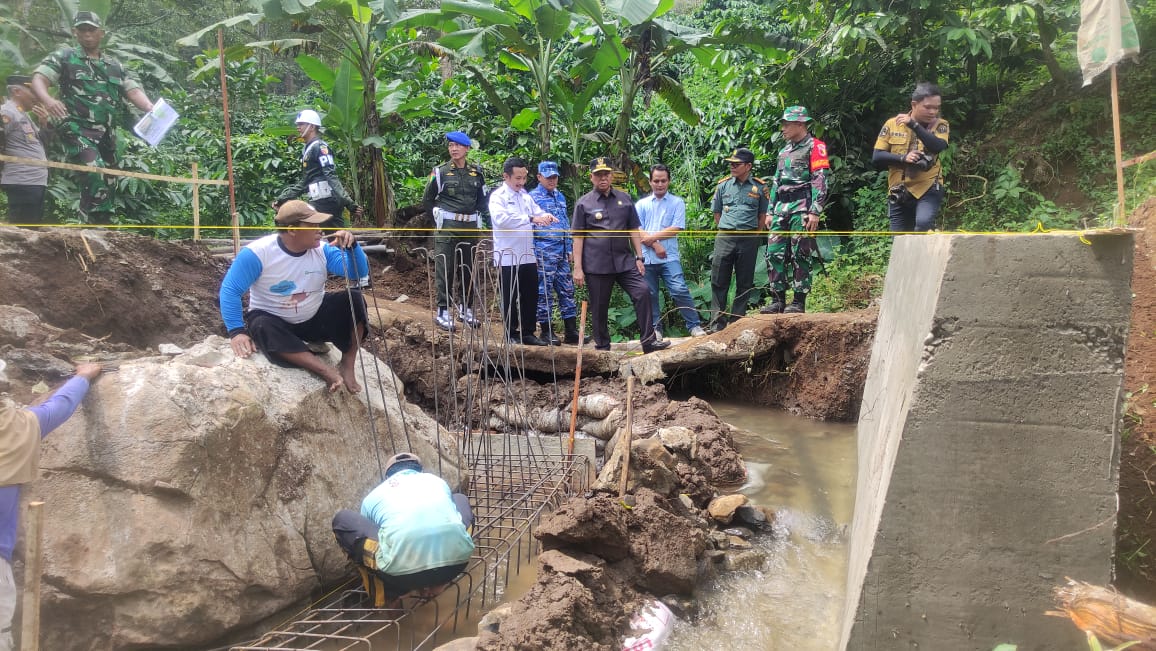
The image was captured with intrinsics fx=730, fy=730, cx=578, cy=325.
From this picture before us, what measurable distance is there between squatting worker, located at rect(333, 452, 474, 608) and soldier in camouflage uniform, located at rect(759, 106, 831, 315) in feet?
13.8

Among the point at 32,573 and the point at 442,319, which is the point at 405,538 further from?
the point at 442,319

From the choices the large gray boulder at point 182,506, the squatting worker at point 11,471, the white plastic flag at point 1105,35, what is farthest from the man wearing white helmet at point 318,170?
the white plastic flag at point 1105,35

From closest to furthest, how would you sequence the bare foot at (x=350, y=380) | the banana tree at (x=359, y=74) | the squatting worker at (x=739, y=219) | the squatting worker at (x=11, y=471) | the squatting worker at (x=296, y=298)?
the squatting worker at (x=11, y=471)
the squatting worker at (x=296, y=298)
the bare foot at (x=350, y=380)
the squatting worker at (x=739, y=219)
the banana tree at (x=359, y=74)

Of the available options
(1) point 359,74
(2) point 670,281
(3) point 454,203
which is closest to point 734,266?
(2) point 670,281

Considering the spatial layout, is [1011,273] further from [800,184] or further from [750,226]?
[750,226]

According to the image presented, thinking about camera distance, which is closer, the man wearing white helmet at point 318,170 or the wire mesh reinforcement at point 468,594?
the wire mesh reinforcement at point 468,594

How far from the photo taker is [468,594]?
382cm

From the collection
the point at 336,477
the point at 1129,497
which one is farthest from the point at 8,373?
the point at 1129,497

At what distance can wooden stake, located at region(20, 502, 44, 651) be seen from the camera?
2.43m

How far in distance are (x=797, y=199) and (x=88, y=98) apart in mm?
6128

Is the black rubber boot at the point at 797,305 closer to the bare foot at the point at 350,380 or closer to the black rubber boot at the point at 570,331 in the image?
the black rubber boot at the point at 570,331

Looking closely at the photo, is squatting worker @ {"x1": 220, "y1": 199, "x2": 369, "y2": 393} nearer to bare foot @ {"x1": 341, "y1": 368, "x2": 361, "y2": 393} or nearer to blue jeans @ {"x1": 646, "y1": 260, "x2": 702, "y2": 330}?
bare foot @ {"x1": 341, "y1": 368, "x2": 361, "y2": 393}

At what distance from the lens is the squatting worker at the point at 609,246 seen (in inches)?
264

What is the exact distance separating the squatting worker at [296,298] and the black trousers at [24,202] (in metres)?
2.55
